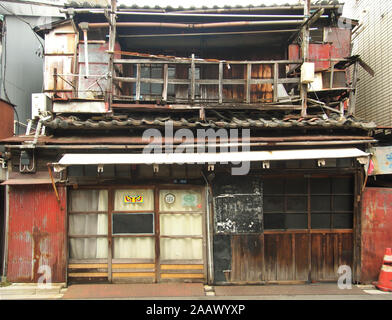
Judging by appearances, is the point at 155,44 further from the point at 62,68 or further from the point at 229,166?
the point at 229,166

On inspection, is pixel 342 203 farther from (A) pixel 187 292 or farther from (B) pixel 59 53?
(B) pixel 59 53

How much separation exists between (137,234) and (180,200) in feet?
5.71

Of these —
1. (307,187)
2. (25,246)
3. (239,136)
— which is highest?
(239,136)

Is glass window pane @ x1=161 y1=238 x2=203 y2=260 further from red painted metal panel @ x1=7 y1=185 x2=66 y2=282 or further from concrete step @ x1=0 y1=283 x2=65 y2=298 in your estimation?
concrete step @ x1=0 y1=283 x2=65 y2=298

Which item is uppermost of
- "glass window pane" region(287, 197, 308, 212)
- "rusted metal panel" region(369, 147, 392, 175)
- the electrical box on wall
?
the electrical box on wall

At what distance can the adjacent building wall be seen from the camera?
10.9 m

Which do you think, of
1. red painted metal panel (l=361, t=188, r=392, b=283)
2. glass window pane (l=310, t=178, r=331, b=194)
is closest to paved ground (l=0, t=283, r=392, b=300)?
red painted metal panel (l=361, t=188, r=392, b=283)

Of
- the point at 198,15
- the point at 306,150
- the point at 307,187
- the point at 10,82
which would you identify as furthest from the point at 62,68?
the point at 307,187

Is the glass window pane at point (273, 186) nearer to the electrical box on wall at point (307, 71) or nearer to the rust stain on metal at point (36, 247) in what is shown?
the electrical box on wall at point (307, 71)

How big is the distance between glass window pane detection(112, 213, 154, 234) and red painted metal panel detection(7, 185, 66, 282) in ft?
5.27

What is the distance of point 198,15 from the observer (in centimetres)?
846

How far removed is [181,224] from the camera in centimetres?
798

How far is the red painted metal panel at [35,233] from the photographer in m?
7.62

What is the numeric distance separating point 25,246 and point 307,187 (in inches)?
360
